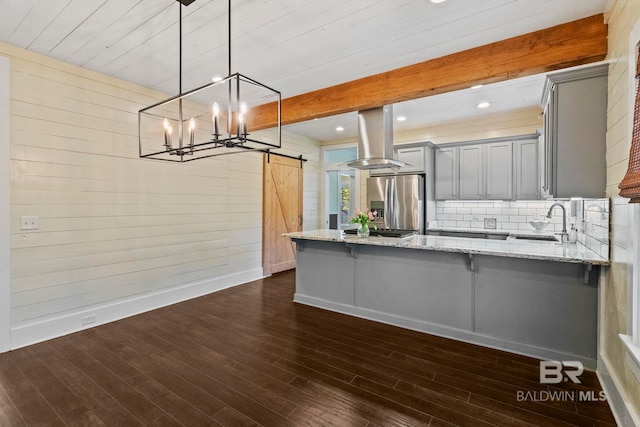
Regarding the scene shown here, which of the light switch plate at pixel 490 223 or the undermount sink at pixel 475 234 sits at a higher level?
the light switch plate at pixel 490 223

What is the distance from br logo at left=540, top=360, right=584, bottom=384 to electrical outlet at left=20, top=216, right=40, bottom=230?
4821 mm

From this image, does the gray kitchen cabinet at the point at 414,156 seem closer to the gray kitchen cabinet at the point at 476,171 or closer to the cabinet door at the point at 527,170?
the gray kitchen cabinet at the point at 476,171

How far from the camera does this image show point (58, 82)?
3207 millimetres

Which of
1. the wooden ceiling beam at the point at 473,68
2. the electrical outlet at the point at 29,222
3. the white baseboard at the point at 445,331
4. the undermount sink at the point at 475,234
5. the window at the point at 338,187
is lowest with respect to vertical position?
the white baseboard at the point at 445,331

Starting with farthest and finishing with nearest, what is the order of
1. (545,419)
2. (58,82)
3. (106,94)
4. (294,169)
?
(294,169) → (106,94) → (58,82) → (545,419)

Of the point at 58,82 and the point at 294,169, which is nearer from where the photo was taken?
the point at 58,82

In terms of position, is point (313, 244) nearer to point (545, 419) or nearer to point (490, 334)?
point (490, 334)

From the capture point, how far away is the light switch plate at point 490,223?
A: 5.24m

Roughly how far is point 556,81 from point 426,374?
265 centimetres

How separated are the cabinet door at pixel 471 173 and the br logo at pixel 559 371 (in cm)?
305

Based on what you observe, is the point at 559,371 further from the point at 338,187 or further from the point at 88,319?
the point at 338,187

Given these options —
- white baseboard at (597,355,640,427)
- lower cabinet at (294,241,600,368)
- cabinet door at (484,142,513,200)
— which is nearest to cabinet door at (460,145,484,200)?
cabinet door at (484,142,513,200)

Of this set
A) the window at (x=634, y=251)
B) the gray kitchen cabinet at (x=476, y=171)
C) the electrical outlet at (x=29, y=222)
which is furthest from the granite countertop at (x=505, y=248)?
the electrical outlet at (x=29, y=222)

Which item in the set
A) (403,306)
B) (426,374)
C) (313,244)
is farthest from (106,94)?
(426,374)
